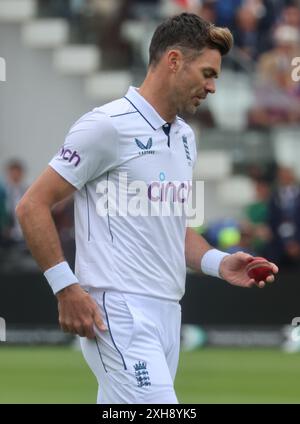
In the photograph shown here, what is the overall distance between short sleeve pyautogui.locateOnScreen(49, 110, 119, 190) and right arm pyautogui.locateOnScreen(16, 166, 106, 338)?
93mm

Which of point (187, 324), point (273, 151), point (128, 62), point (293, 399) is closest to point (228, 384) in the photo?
point (293, 399)

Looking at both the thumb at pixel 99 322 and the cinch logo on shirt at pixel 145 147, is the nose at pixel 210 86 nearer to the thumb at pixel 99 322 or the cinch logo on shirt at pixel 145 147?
the cinch logo on shirt at pixel 145 147

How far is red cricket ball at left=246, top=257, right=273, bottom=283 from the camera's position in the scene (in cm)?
551

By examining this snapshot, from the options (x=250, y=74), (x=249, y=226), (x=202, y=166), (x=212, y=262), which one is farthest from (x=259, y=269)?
(x=202, y=166)

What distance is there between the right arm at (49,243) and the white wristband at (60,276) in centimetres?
2

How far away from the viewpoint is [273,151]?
58.9 ft

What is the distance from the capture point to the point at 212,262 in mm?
5918

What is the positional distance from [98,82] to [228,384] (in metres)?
8.62

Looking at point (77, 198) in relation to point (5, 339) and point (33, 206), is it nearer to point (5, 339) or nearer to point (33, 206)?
point (33, 206)

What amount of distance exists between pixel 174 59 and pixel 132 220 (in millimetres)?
720

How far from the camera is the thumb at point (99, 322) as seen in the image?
5379 mm

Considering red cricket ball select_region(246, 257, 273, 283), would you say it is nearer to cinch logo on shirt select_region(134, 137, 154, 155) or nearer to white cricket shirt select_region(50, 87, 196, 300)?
white cricket shirt select_region(50, 87, 196, 300)
